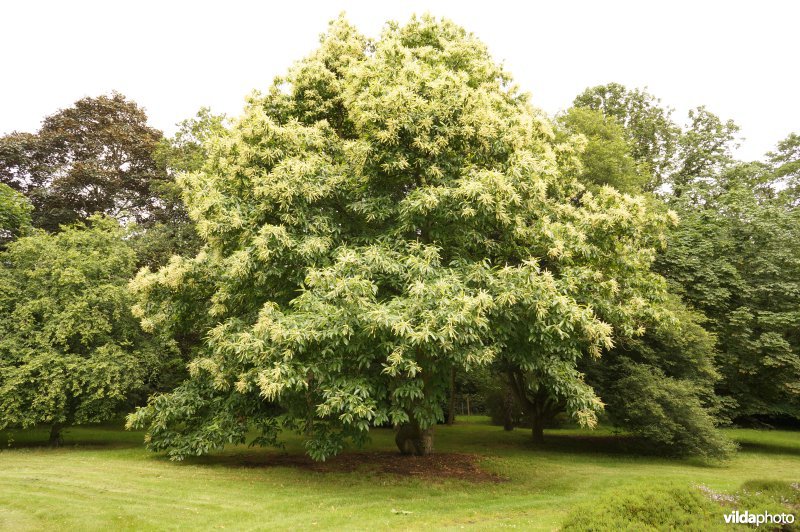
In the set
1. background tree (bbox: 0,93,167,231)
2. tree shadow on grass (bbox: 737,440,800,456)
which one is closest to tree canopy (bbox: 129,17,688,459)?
tree shadow on grass (bbox: 737,440,800,456)

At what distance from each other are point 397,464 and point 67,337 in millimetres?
12504

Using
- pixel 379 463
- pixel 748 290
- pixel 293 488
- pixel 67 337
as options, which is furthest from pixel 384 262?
pixel 748 290

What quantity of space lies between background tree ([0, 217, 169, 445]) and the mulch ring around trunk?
222 inches

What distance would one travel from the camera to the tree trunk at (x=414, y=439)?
54.2ft

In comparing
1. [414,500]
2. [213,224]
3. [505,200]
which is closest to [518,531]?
[414,500]

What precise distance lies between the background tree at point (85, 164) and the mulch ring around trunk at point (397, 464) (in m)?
20.7

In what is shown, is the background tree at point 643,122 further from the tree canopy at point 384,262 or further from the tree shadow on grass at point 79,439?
the tree shadow on grass at point 79,439

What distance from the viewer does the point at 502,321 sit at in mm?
11641

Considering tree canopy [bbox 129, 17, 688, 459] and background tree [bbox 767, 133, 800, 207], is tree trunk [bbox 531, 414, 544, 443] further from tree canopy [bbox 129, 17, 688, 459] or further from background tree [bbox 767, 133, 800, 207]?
background tree [bbox 767, 133, 800, 207]

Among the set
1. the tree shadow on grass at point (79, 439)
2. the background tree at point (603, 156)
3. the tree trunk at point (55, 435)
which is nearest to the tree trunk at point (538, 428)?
the background tree at point (603, 156)

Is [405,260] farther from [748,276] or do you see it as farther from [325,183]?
[748,276]

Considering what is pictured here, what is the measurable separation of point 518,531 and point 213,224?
394 inches

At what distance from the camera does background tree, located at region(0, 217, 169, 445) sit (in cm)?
1656

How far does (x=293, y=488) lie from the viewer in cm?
1232
